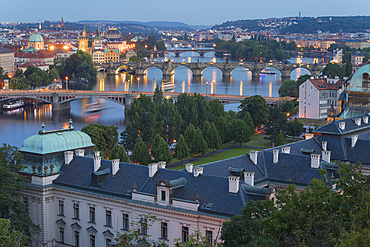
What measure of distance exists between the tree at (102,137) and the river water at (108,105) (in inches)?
654

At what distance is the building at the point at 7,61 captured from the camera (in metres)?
163

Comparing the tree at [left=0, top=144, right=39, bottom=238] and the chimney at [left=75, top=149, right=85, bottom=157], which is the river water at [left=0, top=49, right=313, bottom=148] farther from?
the tree at [left=0, top=144, right=39, bottom=238]

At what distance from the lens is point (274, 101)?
98.6 meters

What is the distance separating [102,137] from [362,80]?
24.5 m

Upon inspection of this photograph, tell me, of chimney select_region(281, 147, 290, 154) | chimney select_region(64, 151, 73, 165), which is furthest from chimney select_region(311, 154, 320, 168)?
chimney select_region(64, 151, 73, 165)

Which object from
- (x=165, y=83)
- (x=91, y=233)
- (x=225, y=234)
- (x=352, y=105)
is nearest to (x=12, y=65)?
(x=165, y=83)

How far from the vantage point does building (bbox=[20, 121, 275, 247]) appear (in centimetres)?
3119

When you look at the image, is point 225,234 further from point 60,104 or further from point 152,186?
point 60,104

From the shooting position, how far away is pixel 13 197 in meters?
36.5

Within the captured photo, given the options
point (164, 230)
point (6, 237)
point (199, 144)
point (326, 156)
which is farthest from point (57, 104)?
point (6, 237)

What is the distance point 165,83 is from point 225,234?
125340 millimetres

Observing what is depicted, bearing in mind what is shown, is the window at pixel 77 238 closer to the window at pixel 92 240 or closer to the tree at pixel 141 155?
the window at pixel 92 240

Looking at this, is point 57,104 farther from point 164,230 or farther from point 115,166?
point 164,230

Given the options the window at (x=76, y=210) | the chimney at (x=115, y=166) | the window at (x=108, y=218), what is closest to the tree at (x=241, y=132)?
the chimney at (x=115, y=166)
